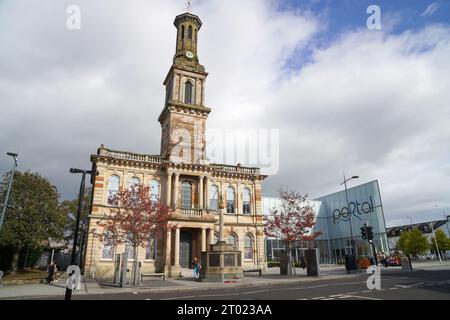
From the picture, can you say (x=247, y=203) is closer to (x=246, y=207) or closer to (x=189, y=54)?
(x=246, y=207)

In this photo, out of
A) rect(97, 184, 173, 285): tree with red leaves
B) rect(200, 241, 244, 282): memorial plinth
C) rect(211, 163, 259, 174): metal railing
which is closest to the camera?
rect(97, 184, 173, 285): tree with red leaves

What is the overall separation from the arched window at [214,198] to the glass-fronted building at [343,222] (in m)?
15.2

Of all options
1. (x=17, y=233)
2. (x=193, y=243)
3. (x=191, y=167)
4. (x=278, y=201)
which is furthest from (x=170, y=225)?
(x=278, y=201)

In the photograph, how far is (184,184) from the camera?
30828mm

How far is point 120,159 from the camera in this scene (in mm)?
28344

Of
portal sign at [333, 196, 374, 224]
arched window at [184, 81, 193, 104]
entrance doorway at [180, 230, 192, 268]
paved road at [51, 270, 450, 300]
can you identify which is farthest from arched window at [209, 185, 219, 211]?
portal sign at [333, 196, 374, 224]

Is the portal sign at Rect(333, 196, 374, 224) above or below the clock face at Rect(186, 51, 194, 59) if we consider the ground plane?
below

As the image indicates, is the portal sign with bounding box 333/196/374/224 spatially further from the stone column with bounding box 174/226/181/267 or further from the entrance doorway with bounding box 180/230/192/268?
the stone column with bounding box 174/226/181/267

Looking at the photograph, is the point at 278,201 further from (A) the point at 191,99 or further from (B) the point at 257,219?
(A) the point at 191,99

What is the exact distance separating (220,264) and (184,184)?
11.8 meters

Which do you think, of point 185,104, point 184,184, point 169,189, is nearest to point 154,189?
point 169,189

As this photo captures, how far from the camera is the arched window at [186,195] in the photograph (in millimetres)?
30250

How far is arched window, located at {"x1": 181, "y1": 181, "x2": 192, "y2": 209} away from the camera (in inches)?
1191
